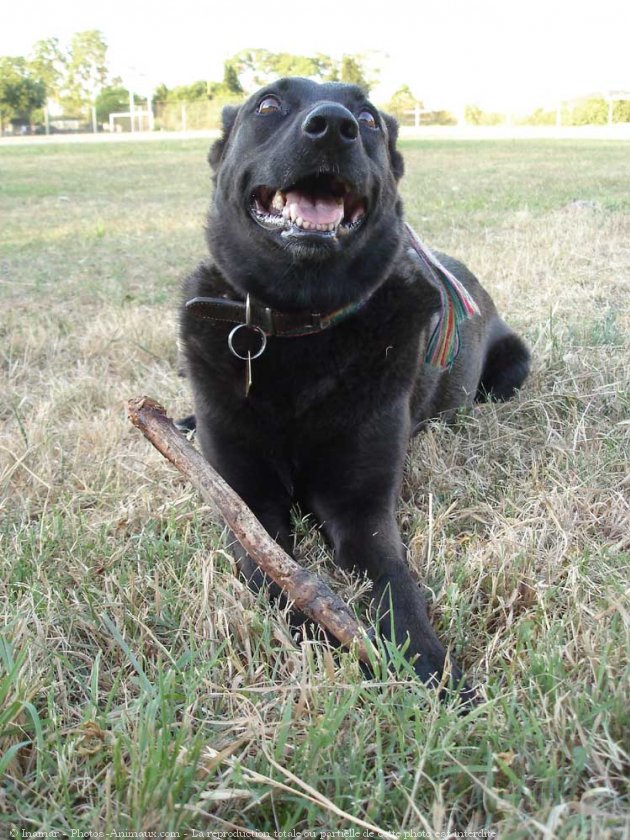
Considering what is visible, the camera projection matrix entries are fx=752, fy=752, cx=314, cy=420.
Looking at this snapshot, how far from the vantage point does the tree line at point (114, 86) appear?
53.1m

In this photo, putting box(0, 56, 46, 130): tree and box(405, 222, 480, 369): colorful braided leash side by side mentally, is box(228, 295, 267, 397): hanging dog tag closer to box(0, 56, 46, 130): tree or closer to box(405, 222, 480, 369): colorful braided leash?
box(405, 222, 480, 369): colorful braided leash

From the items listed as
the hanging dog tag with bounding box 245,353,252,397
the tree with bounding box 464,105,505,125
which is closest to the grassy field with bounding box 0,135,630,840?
the hanging dog tag with bounding box 245,353,252,397

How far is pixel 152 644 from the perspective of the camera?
159 centimetres

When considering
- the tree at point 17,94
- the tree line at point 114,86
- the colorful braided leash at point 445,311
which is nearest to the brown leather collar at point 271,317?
the colorful braided leash at point 445,311

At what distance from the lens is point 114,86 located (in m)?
68.2

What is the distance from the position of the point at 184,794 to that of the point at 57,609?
2.28ft

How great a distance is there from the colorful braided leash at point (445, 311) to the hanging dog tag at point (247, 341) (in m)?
0.72

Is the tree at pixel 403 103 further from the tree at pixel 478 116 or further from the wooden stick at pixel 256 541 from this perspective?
the wooden stick at pixel 256 541

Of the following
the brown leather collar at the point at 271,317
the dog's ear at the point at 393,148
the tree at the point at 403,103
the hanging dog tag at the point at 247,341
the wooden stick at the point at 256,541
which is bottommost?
the wooden stick at the point at 256,541

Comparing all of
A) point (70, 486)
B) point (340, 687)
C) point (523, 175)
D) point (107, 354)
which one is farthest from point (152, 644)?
point (523, 175)

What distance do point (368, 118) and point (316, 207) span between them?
473 millimetres

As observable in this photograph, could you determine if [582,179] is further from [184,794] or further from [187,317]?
[184,794]

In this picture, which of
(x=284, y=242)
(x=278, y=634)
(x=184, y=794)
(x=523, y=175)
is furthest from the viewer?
(x=523, y=175)

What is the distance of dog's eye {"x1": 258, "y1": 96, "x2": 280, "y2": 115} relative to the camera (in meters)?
2.27
